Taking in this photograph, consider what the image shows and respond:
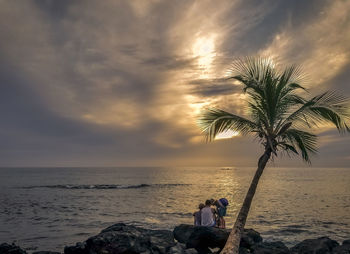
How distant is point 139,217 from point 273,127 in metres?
22.3

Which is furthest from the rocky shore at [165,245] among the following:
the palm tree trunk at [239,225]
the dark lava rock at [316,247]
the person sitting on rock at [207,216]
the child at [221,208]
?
the palm tree trunk at [239,225]

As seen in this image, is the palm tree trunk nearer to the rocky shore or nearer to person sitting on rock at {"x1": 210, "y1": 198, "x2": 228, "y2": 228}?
the rocky shore

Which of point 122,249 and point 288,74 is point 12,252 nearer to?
point 122,249

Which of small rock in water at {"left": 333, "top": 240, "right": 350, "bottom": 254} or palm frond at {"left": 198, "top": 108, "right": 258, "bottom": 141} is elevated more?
palm frond at {"left": 198, "top": 108, "right": 258, "bottom": 141}

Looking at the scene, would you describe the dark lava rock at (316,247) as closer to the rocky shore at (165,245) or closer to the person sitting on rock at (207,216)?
the rocky shore at (165,245)

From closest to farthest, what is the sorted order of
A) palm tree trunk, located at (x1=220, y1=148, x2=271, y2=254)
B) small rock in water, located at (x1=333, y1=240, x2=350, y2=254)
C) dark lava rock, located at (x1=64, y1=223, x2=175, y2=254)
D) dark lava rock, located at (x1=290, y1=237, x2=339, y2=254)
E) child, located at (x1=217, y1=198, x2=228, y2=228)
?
palm tree trunk, located at (x1=220, y1=148, x2=271, y2=254) → dark lava rock, located at (x1=64, y1=223, x2=175, y2=254) → small rock in water, located at (x1=333, y1=240, x2=350, y2=254) → dark lava rock, located at (x1=290, y1=237, x2=339, y2=254) → child, located at (x1=217, y1=198, x2=228, y2=228)

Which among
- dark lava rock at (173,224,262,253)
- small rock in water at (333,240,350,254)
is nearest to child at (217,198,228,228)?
dark lava rock at (173,224,262,253)

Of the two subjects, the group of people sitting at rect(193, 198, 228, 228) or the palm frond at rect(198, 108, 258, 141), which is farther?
the group of people sitting at rect(193, 198, 228, 228)

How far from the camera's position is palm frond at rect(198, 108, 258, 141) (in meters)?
12.1

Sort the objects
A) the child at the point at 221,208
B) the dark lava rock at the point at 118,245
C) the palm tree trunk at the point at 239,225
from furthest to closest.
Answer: the child at the point at 221,208 < the dark lava rock at the point at 118,245 < the palm tree trunk at the point at 239,225

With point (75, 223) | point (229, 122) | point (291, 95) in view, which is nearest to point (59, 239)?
point (75, 223)

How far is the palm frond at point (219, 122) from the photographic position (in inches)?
477

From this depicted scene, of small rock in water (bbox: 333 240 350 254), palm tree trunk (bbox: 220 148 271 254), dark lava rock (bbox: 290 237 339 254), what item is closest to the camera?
palm tree trunk (bbox: 220 148 271 254)

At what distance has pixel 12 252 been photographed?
11.7m
